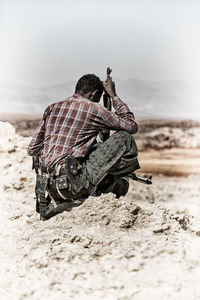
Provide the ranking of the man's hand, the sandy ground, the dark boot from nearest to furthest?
the sandy ground → the man's hand → the dark boot

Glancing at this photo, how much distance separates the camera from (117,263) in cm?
213

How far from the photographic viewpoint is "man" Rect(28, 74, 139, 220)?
2.56 metres

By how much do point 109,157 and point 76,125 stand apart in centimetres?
27

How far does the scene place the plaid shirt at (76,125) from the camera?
2.55 m

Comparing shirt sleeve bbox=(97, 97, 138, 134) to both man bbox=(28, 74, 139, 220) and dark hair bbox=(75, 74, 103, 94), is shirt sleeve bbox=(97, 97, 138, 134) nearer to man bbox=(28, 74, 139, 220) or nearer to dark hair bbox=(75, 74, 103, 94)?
man bbox=(28, 74, 139, 220)

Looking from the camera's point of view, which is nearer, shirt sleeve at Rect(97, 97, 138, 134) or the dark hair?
shirt sleeve at Rect(97, 97, 138, 134)

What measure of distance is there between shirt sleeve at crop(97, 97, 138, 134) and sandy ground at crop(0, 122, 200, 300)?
0.42 metres

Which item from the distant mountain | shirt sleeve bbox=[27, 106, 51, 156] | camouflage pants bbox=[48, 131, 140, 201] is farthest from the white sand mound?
camouflage pants bbox=[48, 131, 140, 201]

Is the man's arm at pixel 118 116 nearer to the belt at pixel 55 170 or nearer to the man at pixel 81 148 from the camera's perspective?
the man at pixel 81 148

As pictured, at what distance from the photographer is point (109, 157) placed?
103 inches

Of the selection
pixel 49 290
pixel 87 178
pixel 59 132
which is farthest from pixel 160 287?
pixel 59 132

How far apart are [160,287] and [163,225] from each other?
61cm

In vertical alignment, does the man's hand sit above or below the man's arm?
above

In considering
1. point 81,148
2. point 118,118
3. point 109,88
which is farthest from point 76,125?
point 109,88
